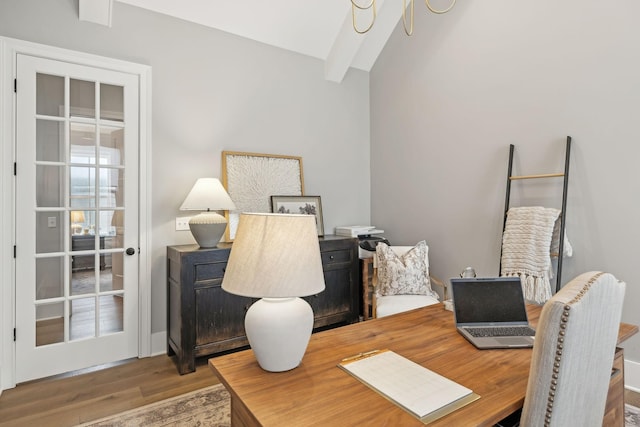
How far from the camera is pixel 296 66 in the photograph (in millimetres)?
3697

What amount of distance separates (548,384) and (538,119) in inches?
97.4

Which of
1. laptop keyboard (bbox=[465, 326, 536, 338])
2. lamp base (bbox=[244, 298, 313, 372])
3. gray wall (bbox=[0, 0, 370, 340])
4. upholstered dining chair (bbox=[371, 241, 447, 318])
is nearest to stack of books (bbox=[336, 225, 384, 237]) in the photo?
gray wall (bbox=[0, 0, 370, 340])

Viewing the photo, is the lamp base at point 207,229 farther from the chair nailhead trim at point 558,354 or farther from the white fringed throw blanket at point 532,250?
the chair nailhead trim at point 558,354

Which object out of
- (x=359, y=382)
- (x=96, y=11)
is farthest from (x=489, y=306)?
(x=96, y=11)

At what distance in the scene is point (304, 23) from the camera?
348 centimetres

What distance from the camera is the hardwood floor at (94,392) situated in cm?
209

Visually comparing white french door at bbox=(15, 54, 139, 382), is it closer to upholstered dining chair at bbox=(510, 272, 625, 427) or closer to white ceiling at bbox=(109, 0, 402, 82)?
white ceiling at bbox=(109, 0, 402, 82)

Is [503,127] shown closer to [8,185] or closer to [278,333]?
[278,333]

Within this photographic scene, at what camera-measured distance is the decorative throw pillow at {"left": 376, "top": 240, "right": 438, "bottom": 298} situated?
3.03 meters

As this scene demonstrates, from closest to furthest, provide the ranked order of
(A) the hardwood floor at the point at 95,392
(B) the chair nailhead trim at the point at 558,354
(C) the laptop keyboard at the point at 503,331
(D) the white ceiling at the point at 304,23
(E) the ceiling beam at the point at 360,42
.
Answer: (B) the chair nailhead trim at the point at 558,354, (C) the laptop keyboard at the point at 503,331, (A) the hardwood floor at the point at 95,392, (D) the white ceiling at the point at 304,23, (E) the ceiling beam at the point at 360,42

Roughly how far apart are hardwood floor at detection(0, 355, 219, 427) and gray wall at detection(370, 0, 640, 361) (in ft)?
8.04

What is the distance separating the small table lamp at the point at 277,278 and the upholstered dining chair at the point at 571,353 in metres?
0.64

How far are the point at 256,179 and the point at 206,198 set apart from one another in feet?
2.23

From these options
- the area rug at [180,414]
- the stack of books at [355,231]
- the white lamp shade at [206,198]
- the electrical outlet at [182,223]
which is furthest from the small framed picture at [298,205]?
the area rug at [180,414]
